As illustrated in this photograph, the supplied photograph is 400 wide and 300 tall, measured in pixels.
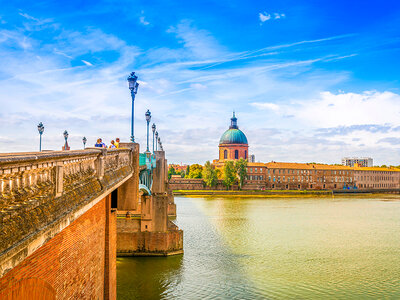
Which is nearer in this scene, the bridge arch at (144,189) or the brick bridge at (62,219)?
the brick bridge at (62,219)

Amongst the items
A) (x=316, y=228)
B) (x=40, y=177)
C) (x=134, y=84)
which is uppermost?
(x=134, y=84)

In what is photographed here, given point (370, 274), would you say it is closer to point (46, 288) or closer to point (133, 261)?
point (133, 261)

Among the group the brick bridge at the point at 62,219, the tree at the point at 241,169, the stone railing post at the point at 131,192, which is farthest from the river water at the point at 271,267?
the tree at the point at 241,169

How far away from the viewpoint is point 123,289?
18297 millimetres

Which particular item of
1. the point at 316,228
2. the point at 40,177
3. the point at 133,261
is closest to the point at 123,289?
the point at 133,261

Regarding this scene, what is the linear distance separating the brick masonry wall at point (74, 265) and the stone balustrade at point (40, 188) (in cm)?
109

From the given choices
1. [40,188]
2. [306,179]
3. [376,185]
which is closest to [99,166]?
[40,188]

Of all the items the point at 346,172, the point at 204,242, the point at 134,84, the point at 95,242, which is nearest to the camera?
the point at 95,242

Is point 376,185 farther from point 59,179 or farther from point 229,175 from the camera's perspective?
point 59,179

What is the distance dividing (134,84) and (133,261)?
12.7m

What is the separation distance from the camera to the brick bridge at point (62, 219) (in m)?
4.04

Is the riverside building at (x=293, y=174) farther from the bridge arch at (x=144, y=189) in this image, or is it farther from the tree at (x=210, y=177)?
the bridge arch at (x=144, y=189)

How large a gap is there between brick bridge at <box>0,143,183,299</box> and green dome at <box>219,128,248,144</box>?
395ft

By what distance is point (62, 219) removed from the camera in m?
5.16
